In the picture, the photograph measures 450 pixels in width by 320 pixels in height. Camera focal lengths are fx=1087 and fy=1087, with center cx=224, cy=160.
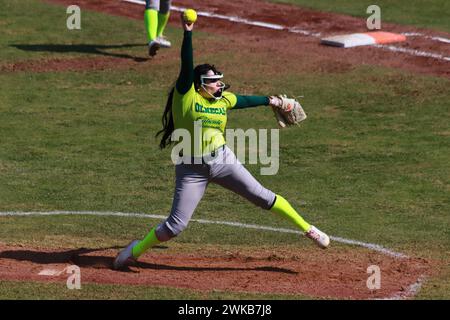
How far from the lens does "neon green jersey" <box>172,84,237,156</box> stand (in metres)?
10.1

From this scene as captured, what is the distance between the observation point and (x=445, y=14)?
22.3m

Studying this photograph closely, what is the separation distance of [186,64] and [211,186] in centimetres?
439

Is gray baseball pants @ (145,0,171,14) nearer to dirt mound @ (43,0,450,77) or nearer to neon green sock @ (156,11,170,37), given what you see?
neon green sock @ (156,11,170,37)

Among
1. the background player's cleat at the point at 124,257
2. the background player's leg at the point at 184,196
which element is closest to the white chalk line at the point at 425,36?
the background player's leg at the point at 184,196

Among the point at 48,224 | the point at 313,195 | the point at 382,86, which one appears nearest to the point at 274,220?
the point at 313,195

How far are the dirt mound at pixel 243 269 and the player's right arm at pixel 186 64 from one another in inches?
72.2

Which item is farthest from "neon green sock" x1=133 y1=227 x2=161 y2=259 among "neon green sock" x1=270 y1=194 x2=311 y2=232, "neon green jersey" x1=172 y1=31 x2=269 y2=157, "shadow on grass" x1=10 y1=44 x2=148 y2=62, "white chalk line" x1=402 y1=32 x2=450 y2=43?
"white chalk line" x1=402 y1=32 x2=450 y2=43

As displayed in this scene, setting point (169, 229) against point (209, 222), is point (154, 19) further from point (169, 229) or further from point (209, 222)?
point (169, 229)

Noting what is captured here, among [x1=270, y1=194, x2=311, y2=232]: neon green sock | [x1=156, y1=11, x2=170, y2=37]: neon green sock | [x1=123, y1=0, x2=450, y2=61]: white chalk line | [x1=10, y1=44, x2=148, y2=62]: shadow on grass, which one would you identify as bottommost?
[x1=10, y1=44, x2=148, y2=62]: shadow on grass

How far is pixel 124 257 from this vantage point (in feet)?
34.7

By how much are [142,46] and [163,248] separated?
9425mm

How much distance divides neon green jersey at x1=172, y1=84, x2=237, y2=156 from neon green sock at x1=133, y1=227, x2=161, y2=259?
89 centimetres

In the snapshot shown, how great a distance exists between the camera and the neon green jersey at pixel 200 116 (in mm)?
10109

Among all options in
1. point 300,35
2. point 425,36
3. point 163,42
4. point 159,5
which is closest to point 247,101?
point 159,5
